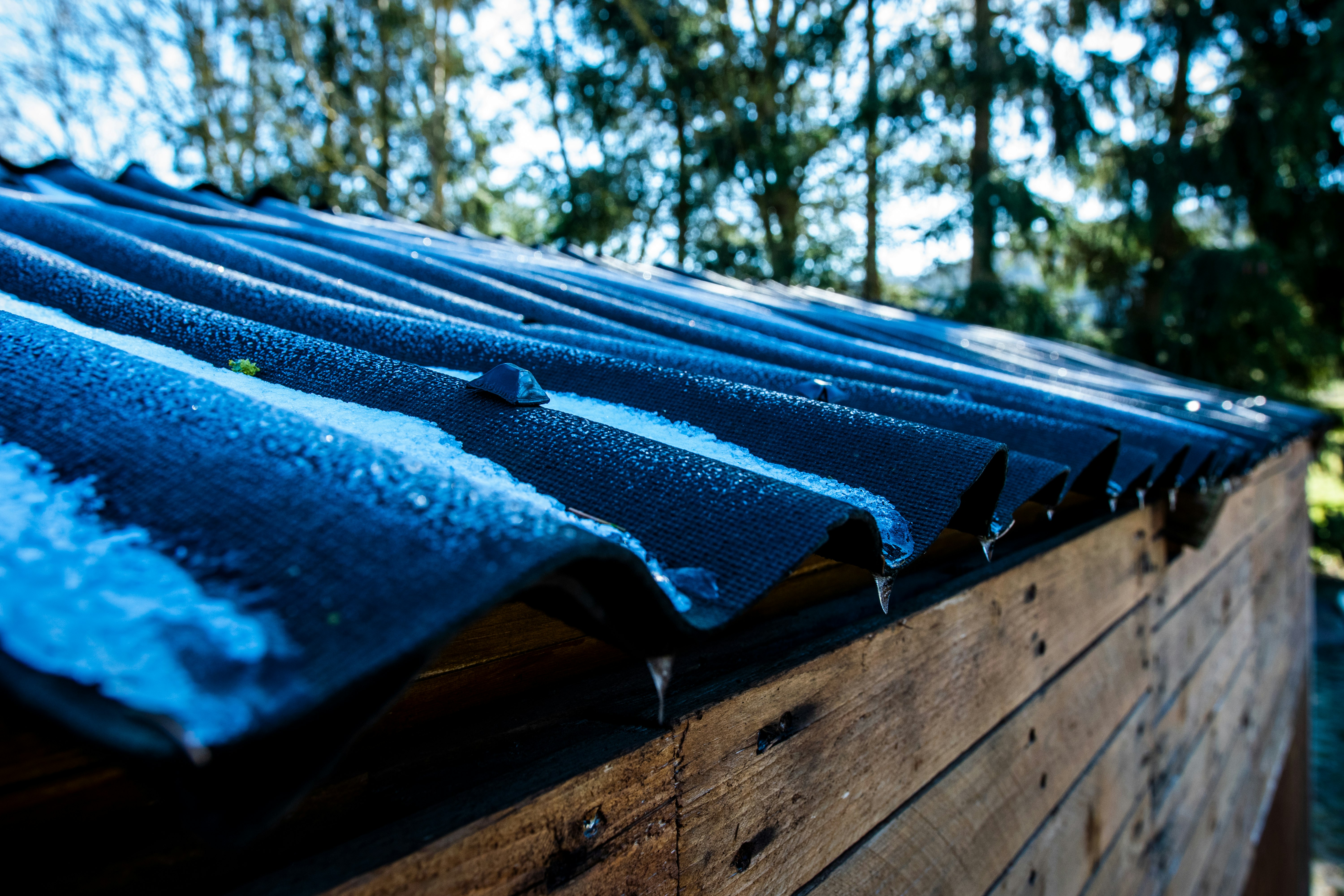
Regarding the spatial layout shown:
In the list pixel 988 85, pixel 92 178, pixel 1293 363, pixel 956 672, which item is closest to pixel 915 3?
pixel 988 85

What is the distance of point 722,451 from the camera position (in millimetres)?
983

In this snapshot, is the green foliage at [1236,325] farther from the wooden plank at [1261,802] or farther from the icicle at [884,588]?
the icicle at [884,588]

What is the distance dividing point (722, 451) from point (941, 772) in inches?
30.5

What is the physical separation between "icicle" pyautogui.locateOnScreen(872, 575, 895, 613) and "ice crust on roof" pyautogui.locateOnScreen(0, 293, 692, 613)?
302 millimetres

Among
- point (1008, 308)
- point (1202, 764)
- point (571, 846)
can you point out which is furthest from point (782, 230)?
point (571, 846)

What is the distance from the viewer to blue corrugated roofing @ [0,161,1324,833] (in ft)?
1.38

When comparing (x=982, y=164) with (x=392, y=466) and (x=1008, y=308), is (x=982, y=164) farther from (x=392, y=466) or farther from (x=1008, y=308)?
(x=392, y=466)

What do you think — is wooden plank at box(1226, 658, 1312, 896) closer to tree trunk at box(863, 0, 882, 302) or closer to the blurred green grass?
the blurred green grass

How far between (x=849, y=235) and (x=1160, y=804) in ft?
33.9

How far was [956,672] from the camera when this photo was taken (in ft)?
4.51

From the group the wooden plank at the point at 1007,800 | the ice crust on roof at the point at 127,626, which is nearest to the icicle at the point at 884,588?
the wooden plank at the point at 1007,800

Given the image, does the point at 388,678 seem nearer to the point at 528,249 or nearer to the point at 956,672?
the point at 956,672

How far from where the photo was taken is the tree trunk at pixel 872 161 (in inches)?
413

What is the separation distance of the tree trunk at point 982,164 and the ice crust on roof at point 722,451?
9390 millimetres
